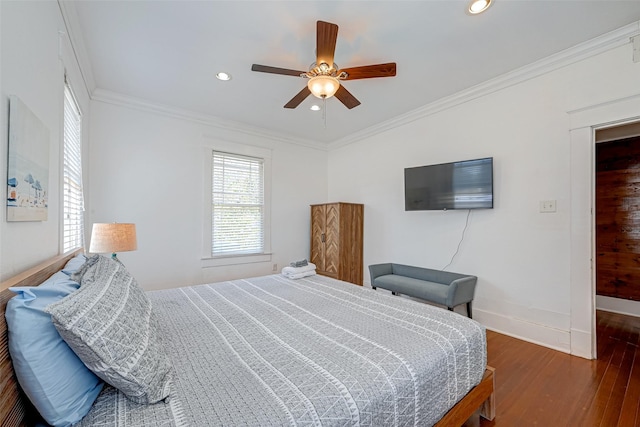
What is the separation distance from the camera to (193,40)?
2.29 meters

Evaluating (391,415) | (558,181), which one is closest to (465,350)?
(391,415)

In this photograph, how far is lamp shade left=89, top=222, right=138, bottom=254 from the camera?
237 centimetres

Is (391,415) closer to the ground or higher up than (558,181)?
closer to the ground

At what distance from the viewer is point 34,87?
1401 mm

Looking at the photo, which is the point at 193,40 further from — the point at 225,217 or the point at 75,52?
the point at 225,217

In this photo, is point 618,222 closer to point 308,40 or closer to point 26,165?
point 308,40

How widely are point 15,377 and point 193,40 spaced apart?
2487 mm

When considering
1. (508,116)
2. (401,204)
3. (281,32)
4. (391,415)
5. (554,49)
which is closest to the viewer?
(391,415)

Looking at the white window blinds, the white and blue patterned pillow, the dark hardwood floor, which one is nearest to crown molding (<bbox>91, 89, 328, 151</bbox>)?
the white window blinds

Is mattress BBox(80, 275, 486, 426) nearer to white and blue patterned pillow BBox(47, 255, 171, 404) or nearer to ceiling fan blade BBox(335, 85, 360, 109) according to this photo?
white and blue patterned pillow BBox(47, 255, 171, 404)

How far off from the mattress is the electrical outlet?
70.5 inches

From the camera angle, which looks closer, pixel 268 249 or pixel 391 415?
pixel 391 415

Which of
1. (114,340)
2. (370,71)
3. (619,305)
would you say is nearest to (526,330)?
(619,305)

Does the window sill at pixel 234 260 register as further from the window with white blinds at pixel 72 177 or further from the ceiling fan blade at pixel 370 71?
the ceiling fan blade at pixel 370 71
